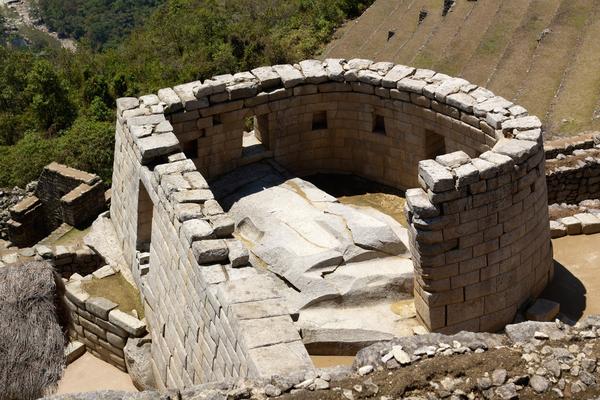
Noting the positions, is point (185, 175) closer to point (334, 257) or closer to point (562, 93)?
point (334, 257)

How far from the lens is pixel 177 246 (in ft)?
38.2

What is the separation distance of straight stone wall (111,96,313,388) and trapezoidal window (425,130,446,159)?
13.6 ft

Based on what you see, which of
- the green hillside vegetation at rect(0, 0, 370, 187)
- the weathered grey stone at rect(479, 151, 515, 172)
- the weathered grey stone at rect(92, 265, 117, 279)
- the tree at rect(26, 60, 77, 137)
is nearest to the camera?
the weathered grey stone at rect(479, 151, 515, 172)

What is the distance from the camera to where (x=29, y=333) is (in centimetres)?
1131

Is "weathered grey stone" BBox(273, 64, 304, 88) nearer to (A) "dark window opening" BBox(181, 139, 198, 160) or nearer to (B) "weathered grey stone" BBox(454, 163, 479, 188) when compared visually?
(A) "dark window opening" BBox(181, 139, 198, 160)

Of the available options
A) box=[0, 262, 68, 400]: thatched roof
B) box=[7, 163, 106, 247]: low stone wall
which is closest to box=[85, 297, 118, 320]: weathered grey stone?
box=[0, 262, 68, 400]: thatched roof

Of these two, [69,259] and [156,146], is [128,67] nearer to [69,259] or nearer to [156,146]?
[69,259]

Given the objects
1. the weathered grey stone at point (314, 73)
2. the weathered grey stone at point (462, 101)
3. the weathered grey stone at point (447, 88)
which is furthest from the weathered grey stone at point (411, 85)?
the weathered grey stone at point (314, 73)

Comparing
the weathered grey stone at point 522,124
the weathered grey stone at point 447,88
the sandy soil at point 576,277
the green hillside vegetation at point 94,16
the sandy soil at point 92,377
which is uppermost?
the weathered grey stone at point 447,88

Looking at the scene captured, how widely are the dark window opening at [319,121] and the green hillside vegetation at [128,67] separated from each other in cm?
675

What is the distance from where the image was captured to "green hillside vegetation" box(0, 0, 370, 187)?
2145cm

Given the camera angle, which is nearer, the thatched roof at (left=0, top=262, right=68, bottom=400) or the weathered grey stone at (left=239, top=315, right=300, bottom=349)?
the weathered grey stone at (left=239, top=315, right=300, bottom=349)

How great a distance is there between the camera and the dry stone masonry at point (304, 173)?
10.4 m

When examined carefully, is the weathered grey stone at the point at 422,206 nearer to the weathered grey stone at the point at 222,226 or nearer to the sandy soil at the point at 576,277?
the weathered grey stone at the point at 222,226
